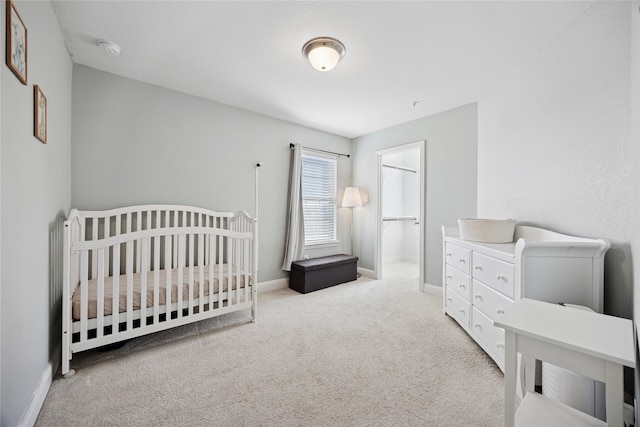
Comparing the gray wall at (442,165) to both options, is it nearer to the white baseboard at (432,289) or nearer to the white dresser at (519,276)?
the white baseboard at (432,289)

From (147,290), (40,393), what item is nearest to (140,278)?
(147,290)

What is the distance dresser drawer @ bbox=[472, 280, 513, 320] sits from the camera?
1.69 m

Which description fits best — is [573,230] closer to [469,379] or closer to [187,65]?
[469,379]

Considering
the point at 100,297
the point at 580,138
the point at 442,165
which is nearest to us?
the point at 580,138

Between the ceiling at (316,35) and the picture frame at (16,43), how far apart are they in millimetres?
631

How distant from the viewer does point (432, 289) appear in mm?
3400

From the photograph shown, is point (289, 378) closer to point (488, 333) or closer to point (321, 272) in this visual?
point (488, 333)

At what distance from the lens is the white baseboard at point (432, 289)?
131 inches

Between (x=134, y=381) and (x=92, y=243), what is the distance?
0.93 m

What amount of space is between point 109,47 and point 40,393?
231cm

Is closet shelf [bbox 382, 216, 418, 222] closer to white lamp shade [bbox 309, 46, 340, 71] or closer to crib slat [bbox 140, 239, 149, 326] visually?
white lamp shade [bbox 309, 46, 340, 71]

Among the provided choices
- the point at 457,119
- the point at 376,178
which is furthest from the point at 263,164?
the point at 457,119

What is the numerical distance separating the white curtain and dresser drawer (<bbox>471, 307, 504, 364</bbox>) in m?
2.24

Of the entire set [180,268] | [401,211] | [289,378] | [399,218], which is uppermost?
[401,211]
